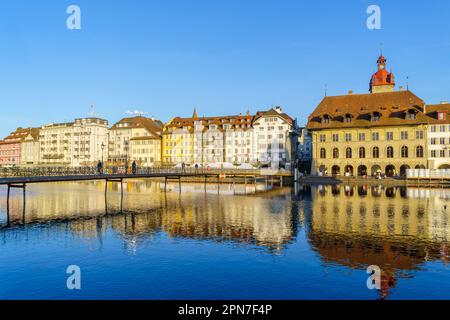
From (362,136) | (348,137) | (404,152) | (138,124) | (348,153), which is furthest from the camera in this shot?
(138,124)

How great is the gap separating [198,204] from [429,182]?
162ft

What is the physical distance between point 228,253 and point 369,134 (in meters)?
70.4

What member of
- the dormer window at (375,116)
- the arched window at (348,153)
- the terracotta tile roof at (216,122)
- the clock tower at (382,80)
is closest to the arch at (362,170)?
the arched window at (348,153)

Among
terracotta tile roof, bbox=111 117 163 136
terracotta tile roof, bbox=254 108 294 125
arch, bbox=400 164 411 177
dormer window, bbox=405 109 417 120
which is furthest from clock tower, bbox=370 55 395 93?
terracotta tile roof, bbox=111 117 163 136

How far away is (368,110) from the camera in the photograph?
88.3 meters

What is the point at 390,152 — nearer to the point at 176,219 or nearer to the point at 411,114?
the point at 411,114

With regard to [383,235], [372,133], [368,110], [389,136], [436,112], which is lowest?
[383,235]

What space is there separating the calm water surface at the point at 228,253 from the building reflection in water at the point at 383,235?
8 centimetres

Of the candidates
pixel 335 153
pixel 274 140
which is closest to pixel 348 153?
pixel 335 153

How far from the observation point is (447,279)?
18.3 meters

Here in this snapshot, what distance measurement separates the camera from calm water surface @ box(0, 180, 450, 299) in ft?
57.2

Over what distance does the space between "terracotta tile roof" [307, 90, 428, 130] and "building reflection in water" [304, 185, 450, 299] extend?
40.9 metres

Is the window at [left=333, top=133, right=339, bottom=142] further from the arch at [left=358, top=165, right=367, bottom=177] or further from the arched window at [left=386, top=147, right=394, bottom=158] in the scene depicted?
the arched window at [left=386, top=147, right=394, bottom=158]
